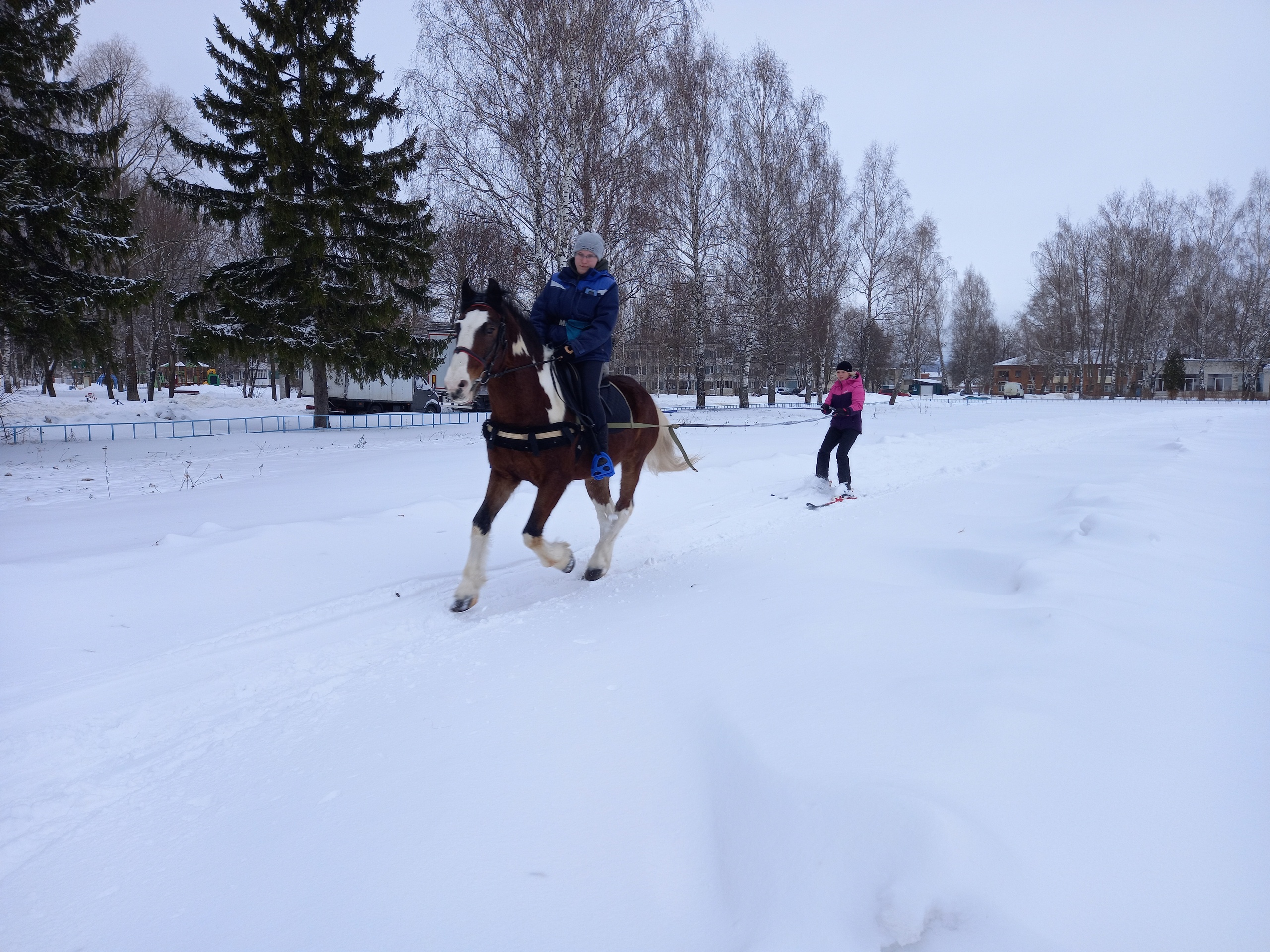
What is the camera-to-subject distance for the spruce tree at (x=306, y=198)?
17.4 metres

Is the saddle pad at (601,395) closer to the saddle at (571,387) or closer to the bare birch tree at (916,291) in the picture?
the saddle at (571,387)

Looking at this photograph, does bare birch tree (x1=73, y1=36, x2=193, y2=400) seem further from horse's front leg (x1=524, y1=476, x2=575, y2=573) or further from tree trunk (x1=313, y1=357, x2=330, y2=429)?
horse's front leg (x1=524, y1=476, x2=575, y2=573)

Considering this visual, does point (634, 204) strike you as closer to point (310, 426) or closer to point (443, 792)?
point (310, 426)

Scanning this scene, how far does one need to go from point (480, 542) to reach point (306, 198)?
17.2 meters

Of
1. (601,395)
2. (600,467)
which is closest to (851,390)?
(601,395)

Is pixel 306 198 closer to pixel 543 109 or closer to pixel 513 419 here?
pixel 543 109

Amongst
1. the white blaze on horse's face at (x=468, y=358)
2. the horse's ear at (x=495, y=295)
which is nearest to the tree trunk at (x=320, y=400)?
the horse's ear at (x=495, y=295)

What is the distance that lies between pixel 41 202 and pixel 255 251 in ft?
49.3

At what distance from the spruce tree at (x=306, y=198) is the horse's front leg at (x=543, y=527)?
50.5 ft

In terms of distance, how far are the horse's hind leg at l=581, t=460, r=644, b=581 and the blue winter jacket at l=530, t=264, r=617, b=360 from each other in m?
1.13

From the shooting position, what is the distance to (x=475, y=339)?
430 centimetres

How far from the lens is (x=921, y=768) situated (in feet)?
7.11

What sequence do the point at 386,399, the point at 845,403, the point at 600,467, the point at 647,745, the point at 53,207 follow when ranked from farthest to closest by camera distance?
1. the point at 386,399
2. the point at 53,207
3. the point at 845,403
4. the point at 600,467
5. the point at 647,745

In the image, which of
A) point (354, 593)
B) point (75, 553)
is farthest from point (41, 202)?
point (354, 593)
